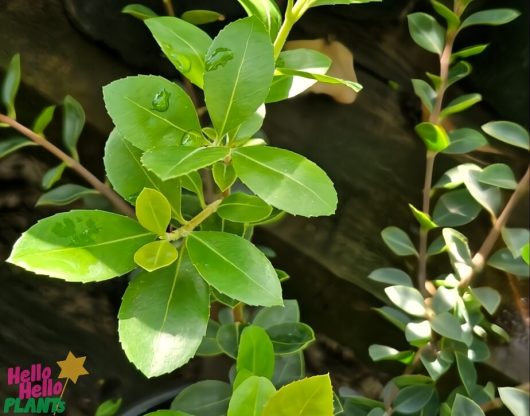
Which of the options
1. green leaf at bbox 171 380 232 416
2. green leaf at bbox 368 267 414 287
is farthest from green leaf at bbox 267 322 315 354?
green leaf at bbox 368 267 414 287

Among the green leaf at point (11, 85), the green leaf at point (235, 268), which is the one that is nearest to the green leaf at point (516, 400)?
the green leaf at point (235, 268)

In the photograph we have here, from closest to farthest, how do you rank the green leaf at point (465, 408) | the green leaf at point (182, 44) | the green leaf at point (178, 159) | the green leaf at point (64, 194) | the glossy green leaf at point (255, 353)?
the green leaf at point (178, 159) → the green leaf at point (182, 44) → the glossy green leaf at point (255, 353) → the green leaf at point (465, 408) → the green leaf at point (64, 194)

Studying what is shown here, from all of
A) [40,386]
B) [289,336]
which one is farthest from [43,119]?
[289,336]

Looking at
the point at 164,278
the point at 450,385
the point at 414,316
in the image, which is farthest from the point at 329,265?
the point at 164,278

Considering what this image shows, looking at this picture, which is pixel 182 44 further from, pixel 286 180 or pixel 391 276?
pixel 391 276

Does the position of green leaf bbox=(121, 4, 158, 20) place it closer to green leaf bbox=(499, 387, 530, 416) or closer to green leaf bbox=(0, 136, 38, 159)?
green leaf bbox=(0, 136, 38, 159)

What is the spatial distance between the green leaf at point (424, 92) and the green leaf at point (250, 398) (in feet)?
2.27

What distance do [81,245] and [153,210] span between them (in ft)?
0.29

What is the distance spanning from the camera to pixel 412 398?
100cm

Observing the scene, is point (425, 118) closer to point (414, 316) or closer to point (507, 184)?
point (507, 184)

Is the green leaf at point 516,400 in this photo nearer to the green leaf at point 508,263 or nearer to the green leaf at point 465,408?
the green leaf at point 465,408

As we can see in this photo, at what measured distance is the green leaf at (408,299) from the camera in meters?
0.99

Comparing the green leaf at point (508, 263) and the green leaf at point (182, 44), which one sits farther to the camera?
the green leaf at point (508, 263)

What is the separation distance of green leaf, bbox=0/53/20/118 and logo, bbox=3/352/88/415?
457 millimetres
